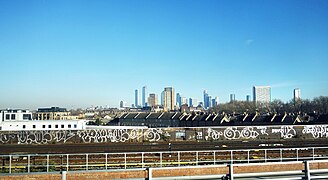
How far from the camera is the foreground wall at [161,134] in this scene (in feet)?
140

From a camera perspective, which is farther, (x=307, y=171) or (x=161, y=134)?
(x=161, y=134)

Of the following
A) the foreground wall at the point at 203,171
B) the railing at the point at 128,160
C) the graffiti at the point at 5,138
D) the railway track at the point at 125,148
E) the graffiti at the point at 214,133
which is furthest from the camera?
the graffiti at the point at 214,133

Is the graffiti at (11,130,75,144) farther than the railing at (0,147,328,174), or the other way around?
the graffiti at (11,130,75,144)

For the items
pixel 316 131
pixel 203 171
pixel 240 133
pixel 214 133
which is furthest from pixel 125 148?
pixel 316 131

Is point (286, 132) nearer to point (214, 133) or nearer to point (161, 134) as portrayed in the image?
point (214, 133)

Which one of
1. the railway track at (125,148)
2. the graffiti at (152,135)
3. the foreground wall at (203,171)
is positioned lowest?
the railway track at (125,148)

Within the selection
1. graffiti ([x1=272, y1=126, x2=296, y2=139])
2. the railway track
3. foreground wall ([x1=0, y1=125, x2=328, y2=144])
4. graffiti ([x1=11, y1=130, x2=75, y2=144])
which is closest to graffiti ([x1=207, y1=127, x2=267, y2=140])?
foreground wall ([x1=0, y1=125, x2=328, y2=144])

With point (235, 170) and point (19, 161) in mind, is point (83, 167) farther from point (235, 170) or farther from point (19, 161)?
point (235, 170)

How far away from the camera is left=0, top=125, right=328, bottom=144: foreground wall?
1681 inches

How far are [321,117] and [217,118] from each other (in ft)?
93.5

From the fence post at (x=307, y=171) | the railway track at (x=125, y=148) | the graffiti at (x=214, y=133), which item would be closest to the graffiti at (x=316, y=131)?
the railway track at (x=125, y=148)

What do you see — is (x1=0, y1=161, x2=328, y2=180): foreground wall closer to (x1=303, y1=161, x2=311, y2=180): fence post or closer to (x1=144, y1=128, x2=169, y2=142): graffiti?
(x1=303, y1=161, x2=311, y2=180): fence post

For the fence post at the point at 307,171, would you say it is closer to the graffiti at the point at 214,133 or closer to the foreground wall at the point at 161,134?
the foreground wall at the point at 161,134

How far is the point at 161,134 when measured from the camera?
45.2m
